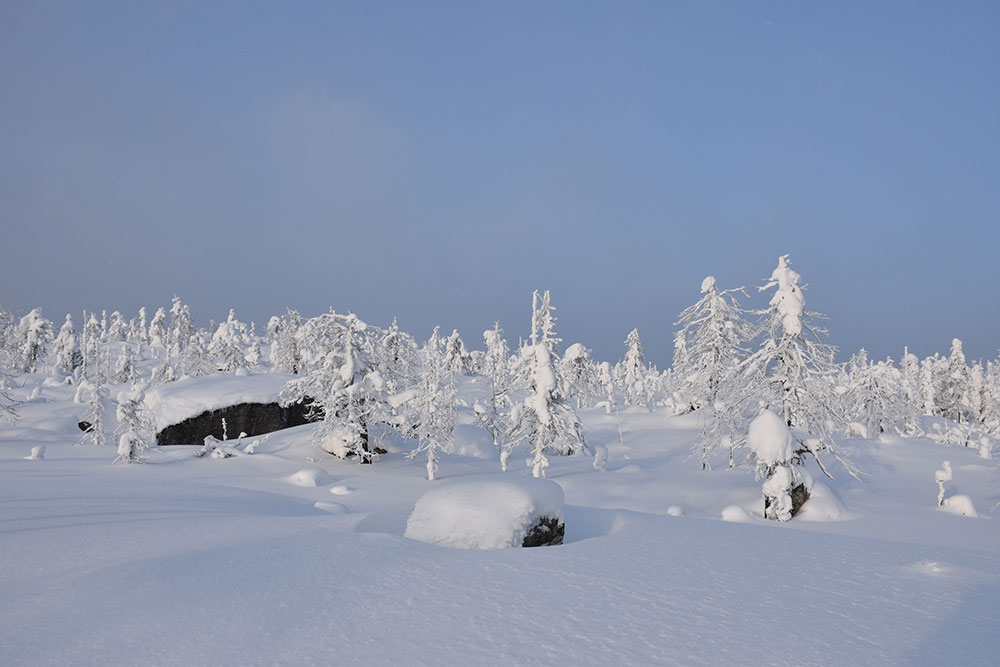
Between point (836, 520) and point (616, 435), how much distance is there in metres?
23.7

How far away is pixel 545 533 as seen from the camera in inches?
311

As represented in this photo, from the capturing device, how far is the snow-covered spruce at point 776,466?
59.4 feet

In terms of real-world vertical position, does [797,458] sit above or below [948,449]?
above

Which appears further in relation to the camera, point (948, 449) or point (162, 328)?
point (162, 328)

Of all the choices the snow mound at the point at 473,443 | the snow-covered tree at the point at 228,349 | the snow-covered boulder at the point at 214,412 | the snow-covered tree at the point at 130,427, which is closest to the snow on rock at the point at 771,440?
the snow mound at the point at 473,443

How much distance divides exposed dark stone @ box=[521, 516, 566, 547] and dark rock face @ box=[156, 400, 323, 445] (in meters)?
26.7

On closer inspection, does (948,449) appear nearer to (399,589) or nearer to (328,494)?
(328,494)

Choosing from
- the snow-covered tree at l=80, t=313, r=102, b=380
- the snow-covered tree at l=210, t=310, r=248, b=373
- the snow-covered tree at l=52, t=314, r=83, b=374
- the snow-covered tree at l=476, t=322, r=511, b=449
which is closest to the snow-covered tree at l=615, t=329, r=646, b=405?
the snow-covered tree at l=476, t=322, r=511, b=449

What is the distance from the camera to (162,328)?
103 m

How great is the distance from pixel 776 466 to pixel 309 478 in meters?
16.5

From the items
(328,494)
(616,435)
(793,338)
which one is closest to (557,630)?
(328,494)

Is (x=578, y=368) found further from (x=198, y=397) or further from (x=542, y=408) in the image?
(x=198, y=397)

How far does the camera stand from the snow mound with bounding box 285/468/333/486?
1898 centimetres

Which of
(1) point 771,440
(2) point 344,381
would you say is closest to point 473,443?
(2) point 344,381
